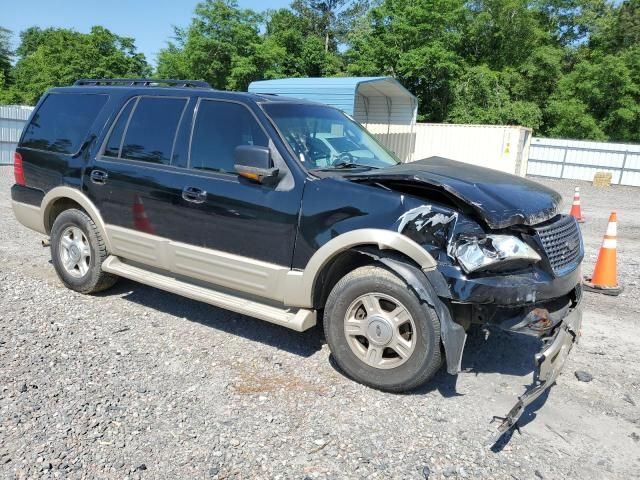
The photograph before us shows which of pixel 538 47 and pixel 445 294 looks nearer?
pixel 445 294

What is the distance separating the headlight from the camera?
313 cm

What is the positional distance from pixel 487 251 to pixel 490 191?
0.48 metres

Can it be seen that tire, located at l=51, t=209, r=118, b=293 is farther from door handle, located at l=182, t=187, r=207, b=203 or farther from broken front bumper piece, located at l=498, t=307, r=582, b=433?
broken front bumper piece, located at l=498, t=307, r=582, b=433

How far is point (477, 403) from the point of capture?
355 cm

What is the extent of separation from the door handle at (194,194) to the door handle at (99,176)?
101cm

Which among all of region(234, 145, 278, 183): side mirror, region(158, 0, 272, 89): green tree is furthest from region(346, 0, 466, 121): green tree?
region(234, 145, 278, 183): side mirror

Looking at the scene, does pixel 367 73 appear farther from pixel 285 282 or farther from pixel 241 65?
pixel 285 282

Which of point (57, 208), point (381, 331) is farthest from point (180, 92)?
point (381, 331)

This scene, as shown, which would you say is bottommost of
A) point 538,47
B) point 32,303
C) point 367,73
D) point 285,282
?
point 32,303

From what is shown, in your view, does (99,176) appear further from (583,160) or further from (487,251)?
(583,160)

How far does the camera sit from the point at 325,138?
4.37 meters

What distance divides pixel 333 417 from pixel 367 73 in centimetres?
3323

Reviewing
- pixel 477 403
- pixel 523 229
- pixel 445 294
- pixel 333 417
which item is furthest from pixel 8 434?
pixel 523 229

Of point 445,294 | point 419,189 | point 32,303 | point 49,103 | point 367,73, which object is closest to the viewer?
point 445,294
